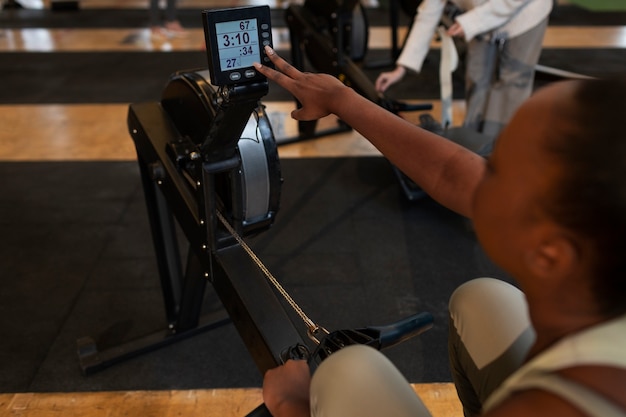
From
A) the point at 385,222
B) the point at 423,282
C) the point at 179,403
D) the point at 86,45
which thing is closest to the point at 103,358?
the point at 179,403

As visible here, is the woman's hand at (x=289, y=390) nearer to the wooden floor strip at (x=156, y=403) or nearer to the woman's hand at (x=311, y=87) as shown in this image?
the woman's hand at (x=311, y=87)

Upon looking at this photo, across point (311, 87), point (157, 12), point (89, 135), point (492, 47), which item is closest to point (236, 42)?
point (311, 87)

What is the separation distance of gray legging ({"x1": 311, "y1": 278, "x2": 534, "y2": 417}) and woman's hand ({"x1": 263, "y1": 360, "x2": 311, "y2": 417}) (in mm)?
62

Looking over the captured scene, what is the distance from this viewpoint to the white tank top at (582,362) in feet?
1.85

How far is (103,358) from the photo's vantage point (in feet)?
5.71

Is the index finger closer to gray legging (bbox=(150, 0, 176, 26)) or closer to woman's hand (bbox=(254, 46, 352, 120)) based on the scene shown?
woman's hand (bbox=(254, 46, 352, 120))

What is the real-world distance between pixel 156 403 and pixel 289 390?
2.85 feet

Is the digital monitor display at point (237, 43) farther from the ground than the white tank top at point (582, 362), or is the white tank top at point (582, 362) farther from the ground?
the digital monitor display at point (237, 43)

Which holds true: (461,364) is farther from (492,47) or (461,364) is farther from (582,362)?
(492,47)

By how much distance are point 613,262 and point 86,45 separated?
5.27 meters

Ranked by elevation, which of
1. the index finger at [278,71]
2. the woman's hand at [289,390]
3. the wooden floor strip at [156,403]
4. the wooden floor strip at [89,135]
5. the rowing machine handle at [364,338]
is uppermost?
the index finger at [278,71]

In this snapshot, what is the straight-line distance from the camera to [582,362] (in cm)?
59

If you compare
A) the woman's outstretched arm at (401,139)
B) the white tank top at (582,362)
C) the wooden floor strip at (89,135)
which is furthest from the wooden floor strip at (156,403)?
the wooden floor strip at (89,135)

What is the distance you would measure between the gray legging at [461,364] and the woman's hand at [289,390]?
0.20ft
